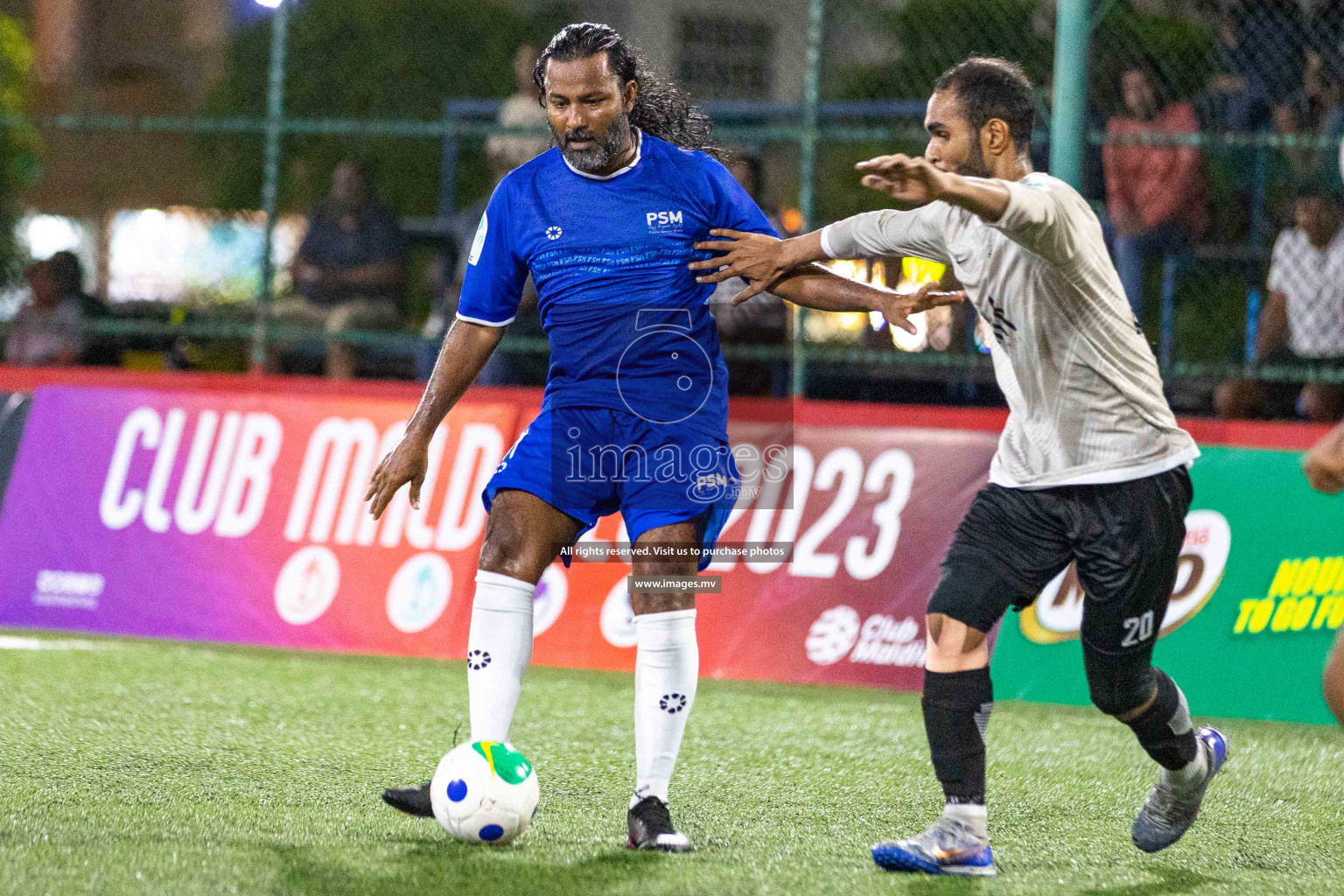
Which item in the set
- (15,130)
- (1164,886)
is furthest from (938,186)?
(15,130)

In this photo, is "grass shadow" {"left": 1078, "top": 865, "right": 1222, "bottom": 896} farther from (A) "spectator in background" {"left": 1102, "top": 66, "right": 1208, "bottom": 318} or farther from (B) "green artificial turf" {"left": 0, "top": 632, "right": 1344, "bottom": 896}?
(A) "spectator in background" {"left": 1102, "top": 66, "right": 1208, "bottom": 318}

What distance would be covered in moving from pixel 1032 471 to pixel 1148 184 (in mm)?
4633

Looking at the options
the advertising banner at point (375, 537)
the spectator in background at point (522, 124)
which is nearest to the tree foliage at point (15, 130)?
the spectator in background at point (522, 124)

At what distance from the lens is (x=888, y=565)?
7207mm

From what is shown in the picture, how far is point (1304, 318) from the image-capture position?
8094 millimetres

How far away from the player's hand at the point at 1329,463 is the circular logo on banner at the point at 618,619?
414 centimetres

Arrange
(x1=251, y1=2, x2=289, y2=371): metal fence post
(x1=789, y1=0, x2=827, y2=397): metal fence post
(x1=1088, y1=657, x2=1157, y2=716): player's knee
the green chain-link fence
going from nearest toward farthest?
1. (x1=1088, y1=657, x2=1157, y2=716): player's knee
2. the green chain-link fence
3. (x1=789, y1=0, x2=827, y2=397): metal fence post
4. (x1=251, y1=2, x2=289, y2=371): metal fence post

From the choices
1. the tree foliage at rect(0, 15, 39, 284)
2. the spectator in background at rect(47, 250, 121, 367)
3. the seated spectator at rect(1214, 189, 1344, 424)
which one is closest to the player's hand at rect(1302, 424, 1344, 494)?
the seated spectator at rect(1214, 189, 1344, 424)

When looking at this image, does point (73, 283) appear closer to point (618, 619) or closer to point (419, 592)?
point (419, 592)

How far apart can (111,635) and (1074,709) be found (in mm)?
4525

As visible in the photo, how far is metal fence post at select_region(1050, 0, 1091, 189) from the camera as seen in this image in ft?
24.3

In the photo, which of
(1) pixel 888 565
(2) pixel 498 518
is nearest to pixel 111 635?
(1) pixel 888 565

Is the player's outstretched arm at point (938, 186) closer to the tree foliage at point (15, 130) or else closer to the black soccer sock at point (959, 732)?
the black soccer sock at point (959, 732)

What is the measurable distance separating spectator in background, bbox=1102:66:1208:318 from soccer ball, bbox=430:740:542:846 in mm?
4911
